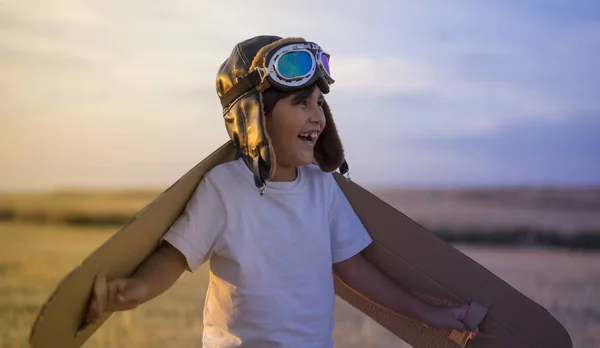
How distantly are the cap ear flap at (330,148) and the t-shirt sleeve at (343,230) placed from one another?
6 centimetres

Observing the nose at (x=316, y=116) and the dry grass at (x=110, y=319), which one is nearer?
the nose at (x=316, y=116)

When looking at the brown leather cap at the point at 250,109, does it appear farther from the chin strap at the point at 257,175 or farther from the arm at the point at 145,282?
the arm at the point at 145,282

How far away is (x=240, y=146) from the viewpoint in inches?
91.8

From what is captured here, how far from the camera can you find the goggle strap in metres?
2.27

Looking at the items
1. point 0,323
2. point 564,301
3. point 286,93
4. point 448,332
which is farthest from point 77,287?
point 564,301

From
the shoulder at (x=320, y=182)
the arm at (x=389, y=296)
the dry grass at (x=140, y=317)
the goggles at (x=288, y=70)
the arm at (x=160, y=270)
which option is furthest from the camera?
the dry grass at (x=140, y=317)

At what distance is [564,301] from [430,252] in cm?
301

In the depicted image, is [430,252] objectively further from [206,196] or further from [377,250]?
[206,196]

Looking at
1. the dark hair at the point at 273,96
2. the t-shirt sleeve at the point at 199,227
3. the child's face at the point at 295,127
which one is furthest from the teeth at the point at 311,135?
the t-shirt sleeve at the point at 199,227

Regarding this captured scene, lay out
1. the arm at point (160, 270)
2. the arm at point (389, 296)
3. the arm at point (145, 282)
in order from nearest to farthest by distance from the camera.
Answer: the arm at point (145, 282) < the arm at point (160, 270) < the arm at point (389, 296)

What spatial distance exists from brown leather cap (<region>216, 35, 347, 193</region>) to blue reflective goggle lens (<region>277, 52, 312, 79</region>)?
0.18 ft

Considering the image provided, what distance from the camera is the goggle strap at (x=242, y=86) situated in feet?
7.44

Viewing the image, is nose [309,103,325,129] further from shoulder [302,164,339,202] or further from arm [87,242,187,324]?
arm [87,242,187,324]

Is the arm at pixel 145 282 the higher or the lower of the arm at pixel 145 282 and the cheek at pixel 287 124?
the lower
